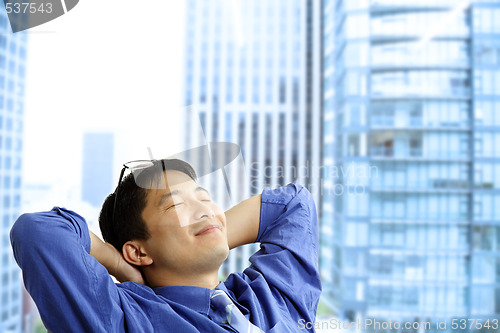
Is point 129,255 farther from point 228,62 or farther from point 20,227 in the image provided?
point 228,62

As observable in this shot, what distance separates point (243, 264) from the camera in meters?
2.51

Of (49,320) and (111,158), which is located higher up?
(111,158)

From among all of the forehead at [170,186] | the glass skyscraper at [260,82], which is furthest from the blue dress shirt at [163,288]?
the glass skyscraper at [260,82]

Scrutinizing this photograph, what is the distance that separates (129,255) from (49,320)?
19 cm

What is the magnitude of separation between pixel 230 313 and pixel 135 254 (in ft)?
0.66

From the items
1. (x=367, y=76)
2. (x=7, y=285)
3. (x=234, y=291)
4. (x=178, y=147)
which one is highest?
(x=367, y=76)

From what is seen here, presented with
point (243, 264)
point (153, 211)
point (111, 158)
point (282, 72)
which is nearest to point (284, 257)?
point (153, 211)

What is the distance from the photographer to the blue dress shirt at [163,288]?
0.64 m

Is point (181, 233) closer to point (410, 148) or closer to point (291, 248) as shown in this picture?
point (291, 248)

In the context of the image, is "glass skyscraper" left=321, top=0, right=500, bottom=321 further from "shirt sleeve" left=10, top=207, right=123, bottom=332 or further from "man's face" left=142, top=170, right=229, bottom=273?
"shirt sleeve" left=10, top=207, right=123, bottom=332

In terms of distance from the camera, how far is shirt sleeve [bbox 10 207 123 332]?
636 mm

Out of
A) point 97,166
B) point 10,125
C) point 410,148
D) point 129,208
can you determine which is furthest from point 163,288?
point 410,148

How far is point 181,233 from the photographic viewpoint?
0.81m

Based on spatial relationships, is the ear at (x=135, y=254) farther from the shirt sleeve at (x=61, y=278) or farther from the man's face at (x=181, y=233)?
the shirt sleeve at (x=61, y=278)
